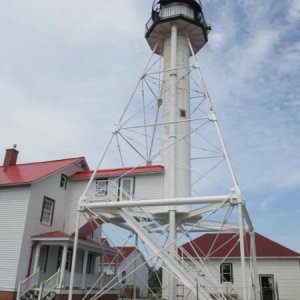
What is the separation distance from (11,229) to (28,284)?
3.18 m

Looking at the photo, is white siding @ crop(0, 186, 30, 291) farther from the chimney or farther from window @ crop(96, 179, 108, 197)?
the chimney

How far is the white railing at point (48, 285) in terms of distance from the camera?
2031 centimetres

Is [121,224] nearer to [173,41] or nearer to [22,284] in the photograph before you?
[22,284]

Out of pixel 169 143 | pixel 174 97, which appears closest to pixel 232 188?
pixel 169 143

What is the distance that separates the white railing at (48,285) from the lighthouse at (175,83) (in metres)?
5.92

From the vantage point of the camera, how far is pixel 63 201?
82.8ft

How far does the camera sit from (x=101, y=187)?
901 inches

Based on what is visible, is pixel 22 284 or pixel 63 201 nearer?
Result: pixel 22 284

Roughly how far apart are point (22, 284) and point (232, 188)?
1233 centimetres

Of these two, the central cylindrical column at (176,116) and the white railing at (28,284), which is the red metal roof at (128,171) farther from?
the white railing at (28,284)

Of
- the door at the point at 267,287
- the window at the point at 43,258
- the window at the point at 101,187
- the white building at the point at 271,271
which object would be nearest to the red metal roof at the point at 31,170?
the window at the point at 101,187

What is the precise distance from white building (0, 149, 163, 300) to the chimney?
6.59 feet

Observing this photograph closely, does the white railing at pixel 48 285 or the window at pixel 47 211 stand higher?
the window at pixel 47 211

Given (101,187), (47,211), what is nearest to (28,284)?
(47,211)
